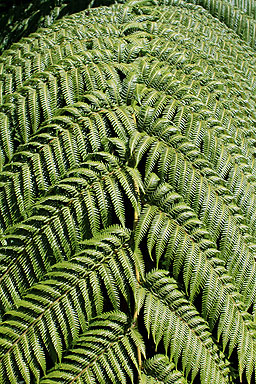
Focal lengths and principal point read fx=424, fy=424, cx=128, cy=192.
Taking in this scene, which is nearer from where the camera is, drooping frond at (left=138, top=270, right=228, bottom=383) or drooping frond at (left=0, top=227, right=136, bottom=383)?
drooping frond at (left=0, top=227, right=136, bottom=383)

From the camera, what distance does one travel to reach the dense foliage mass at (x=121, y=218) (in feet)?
4.97

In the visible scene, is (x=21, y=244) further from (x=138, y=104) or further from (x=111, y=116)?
(x=138, y=104)

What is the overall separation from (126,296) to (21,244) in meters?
0.43

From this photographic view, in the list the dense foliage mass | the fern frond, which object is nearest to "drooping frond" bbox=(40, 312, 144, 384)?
the dense foliage mass

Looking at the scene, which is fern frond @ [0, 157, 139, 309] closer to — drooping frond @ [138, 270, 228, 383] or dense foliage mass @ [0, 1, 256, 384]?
dense foliage mass @ [0, 1, 256, 384]

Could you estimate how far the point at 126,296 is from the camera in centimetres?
158

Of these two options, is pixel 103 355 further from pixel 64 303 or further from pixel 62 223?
pixel 62 223

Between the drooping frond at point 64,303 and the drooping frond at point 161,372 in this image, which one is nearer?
the drooping frond at point 64,303

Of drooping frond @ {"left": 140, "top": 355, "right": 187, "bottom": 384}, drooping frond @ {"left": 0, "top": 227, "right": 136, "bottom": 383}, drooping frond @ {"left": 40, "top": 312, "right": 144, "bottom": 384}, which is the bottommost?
drooping frond @ {"left": 140, "top": 355, "right": 187, "bottom": 384}

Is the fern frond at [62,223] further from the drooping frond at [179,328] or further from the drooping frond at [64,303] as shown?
the drooping frond at [179,328]

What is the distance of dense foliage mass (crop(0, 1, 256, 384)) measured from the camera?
4.97 feet

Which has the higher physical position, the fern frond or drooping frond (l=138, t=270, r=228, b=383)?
the fern frond

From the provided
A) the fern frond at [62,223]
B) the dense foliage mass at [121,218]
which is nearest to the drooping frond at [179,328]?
the dense foliage mass at [121,218]

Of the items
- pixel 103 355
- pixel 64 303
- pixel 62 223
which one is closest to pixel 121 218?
pixel 62 223
